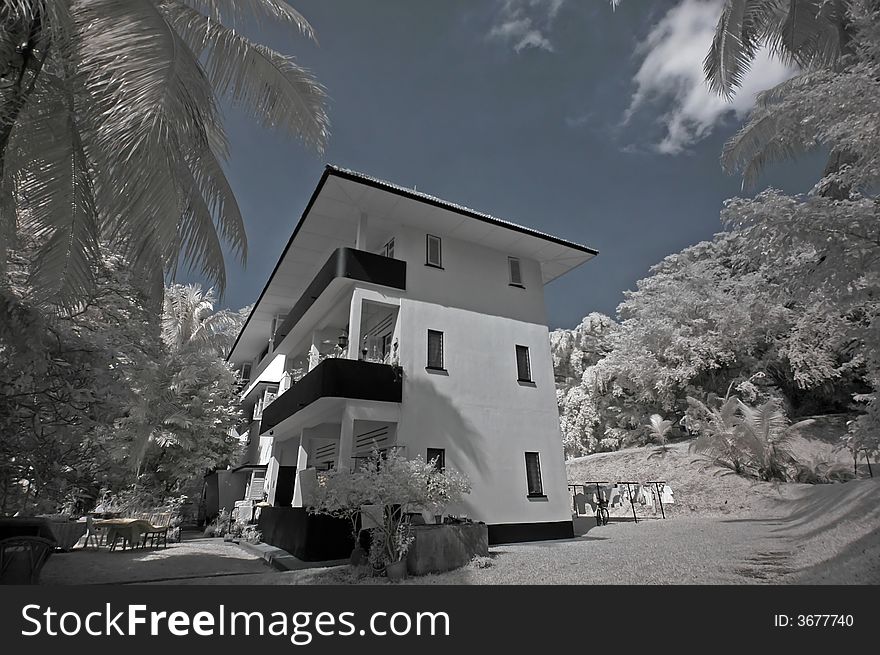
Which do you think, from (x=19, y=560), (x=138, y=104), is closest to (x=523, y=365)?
(x=138, y=104)

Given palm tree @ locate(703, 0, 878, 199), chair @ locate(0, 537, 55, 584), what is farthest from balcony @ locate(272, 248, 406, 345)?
palm tree @ locate(703, 0, 878, 199)

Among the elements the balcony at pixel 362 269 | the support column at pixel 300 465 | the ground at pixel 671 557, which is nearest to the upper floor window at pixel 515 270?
the balcony at pixel 362 269

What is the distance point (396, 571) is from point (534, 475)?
6901mm

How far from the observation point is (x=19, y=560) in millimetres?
6973

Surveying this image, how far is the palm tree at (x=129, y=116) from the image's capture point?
5.27 m

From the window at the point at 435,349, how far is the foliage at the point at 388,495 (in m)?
4.85

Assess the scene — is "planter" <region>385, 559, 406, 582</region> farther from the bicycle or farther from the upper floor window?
the bicycle

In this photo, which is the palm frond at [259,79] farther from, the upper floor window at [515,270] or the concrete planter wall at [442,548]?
the upper floor window at [515,270]

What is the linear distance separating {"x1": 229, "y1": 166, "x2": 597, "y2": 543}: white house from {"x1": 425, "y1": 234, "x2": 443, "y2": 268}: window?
0.13 feet

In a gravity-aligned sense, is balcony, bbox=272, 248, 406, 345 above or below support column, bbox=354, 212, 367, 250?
below

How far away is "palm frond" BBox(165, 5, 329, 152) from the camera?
739 centimetres

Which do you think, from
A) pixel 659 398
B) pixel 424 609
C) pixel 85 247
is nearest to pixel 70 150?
pixel 85 247

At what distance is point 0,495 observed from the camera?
9.75m

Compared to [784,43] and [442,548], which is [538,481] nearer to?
[442,548]
